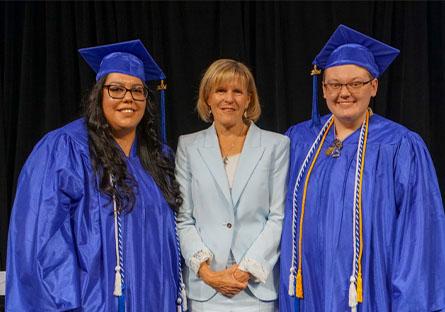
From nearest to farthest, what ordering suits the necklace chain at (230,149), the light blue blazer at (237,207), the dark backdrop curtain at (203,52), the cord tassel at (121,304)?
the cord tassel at (121,304)
the light blue blazer at (237,207)
the necklace chain at (230,149)
the dark backdrop curtain at (203,52)

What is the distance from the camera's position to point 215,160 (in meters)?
2.57

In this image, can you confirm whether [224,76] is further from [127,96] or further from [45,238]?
[45,238]

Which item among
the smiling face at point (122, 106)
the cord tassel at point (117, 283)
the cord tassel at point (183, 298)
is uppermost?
the smiling face at point (122, 106)

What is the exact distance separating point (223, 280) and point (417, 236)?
810 millimetres

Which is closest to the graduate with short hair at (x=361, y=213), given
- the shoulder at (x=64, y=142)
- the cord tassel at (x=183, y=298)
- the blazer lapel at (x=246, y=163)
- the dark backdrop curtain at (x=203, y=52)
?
the blazer lapel at (x=246, y=163)

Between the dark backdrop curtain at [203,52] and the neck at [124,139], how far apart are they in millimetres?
1339

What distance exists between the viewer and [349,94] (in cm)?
240

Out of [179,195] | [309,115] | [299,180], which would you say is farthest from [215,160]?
[309,115]

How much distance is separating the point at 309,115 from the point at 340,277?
1.71 metres

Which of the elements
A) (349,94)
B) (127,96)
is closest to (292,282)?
(349,94)

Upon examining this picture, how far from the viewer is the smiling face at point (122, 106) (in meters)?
2.40

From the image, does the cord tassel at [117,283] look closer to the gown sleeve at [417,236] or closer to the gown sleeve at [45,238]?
the gown sleeve at [45,238]

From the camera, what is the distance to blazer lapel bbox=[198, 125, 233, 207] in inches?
99.4

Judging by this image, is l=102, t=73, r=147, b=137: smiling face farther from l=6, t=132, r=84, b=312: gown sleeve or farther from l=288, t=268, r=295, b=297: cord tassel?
l=288, t=268, r=295, b=297: cord tassel
